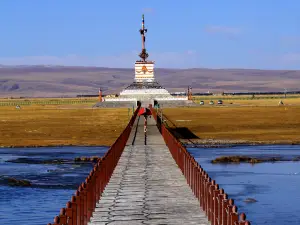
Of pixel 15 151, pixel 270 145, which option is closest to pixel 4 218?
pixel 15 151

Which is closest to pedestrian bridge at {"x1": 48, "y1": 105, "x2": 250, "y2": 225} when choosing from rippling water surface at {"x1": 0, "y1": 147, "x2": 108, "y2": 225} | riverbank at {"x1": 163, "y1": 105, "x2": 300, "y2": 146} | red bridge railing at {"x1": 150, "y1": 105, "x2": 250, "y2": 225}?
red bridge railing at {"x1": 150, "y1": 105, "x2": 250, "y2": 225}

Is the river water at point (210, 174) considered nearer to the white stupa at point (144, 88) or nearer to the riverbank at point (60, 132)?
the riverbank at point (60, 132)

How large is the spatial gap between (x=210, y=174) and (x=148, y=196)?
15.7m

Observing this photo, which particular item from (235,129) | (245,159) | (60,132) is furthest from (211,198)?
(235,129)

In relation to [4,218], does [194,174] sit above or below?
above

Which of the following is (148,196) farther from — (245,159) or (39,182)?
(245,159)

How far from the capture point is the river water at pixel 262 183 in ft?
84.8

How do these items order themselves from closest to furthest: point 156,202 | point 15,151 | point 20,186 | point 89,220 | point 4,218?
point 89,220 → point 156,202 → point 4,218 → point 20,186 → point 15,151

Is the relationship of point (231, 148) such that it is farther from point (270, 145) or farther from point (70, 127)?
point (70, 127)

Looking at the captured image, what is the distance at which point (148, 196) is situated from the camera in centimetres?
2184

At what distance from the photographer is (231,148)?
5256cm

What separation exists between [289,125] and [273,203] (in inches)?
1669

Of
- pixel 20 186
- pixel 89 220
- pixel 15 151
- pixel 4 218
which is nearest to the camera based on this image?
pixel 89 220

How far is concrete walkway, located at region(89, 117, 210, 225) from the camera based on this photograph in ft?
60.5
